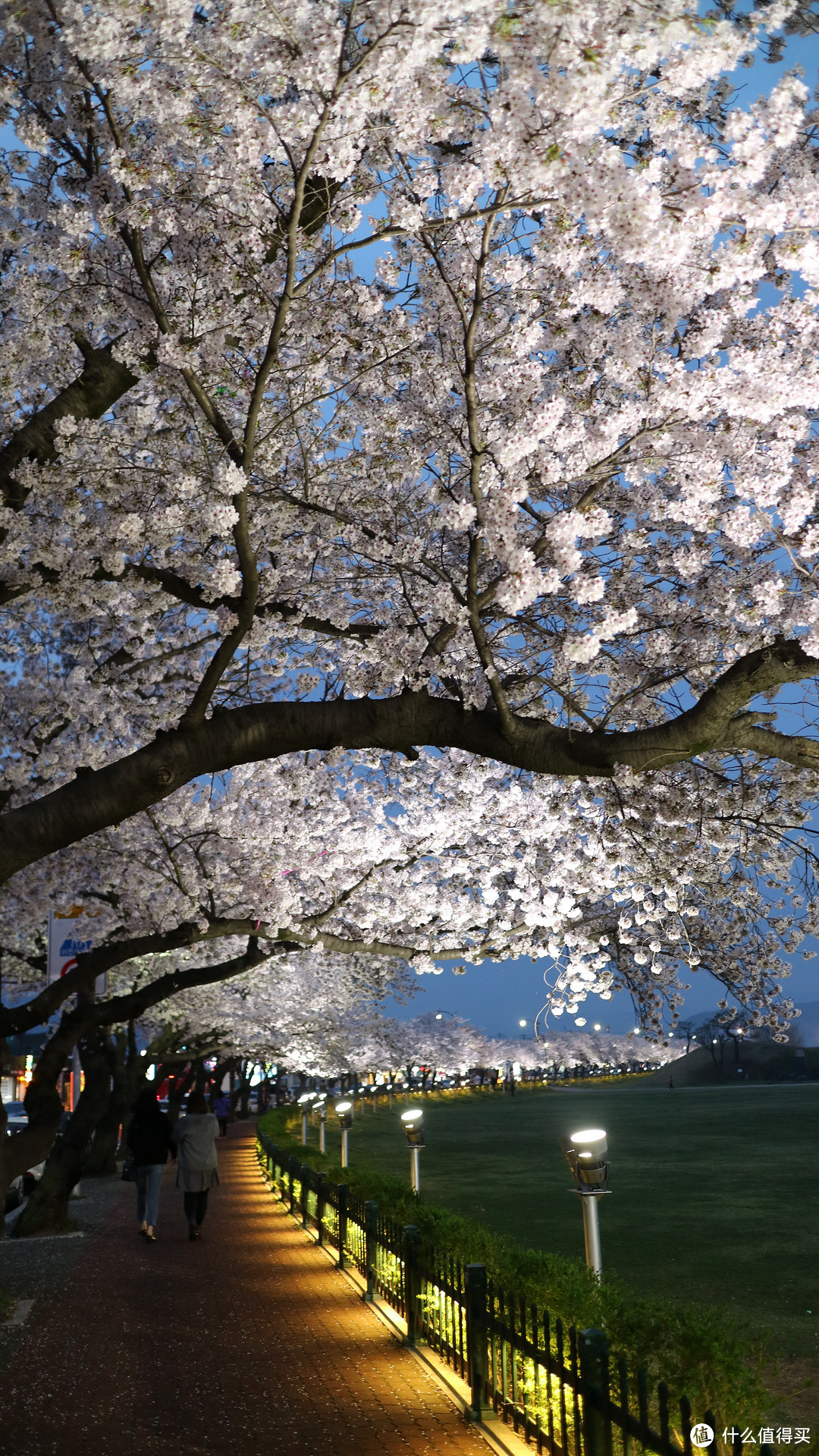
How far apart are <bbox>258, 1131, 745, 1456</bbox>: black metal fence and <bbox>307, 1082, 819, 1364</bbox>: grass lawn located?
2.72ft

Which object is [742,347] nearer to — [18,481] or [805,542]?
[805,542]

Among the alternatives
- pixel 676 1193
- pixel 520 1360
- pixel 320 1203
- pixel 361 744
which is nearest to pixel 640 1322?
pixel 520 1360

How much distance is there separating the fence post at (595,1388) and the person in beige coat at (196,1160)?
10999 millimetres

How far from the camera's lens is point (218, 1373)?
25.3 ft

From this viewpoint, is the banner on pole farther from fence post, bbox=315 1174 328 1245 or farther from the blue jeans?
fence post, bbox=315 1174 328 1245

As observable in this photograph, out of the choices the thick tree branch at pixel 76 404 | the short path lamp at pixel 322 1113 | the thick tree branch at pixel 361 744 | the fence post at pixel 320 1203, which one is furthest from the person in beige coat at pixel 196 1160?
the thick tree branch at pixel 76 404

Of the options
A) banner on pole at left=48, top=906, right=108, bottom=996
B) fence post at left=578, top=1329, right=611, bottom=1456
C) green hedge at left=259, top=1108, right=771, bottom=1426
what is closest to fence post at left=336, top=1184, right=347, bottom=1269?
green hedge at left=259, top=1108, right=771, bottom=1426

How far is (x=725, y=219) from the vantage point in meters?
5.33

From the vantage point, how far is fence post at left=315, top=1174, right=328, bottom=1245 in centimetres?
1354

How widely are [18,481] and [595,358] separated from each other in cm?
360

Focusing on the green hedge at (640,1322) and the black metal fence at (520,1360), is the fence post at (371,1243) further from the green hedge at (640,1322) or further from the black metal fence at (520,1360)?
the green hedge at (640,1322)

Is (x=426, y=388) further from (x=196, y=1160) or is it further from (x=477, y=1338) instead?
(x=196, y=1160)

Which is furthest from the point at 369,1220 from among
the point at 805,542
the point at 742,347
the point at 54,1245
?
the point at 742,347

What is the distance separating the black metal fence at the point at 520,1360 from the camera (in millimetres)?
4340
